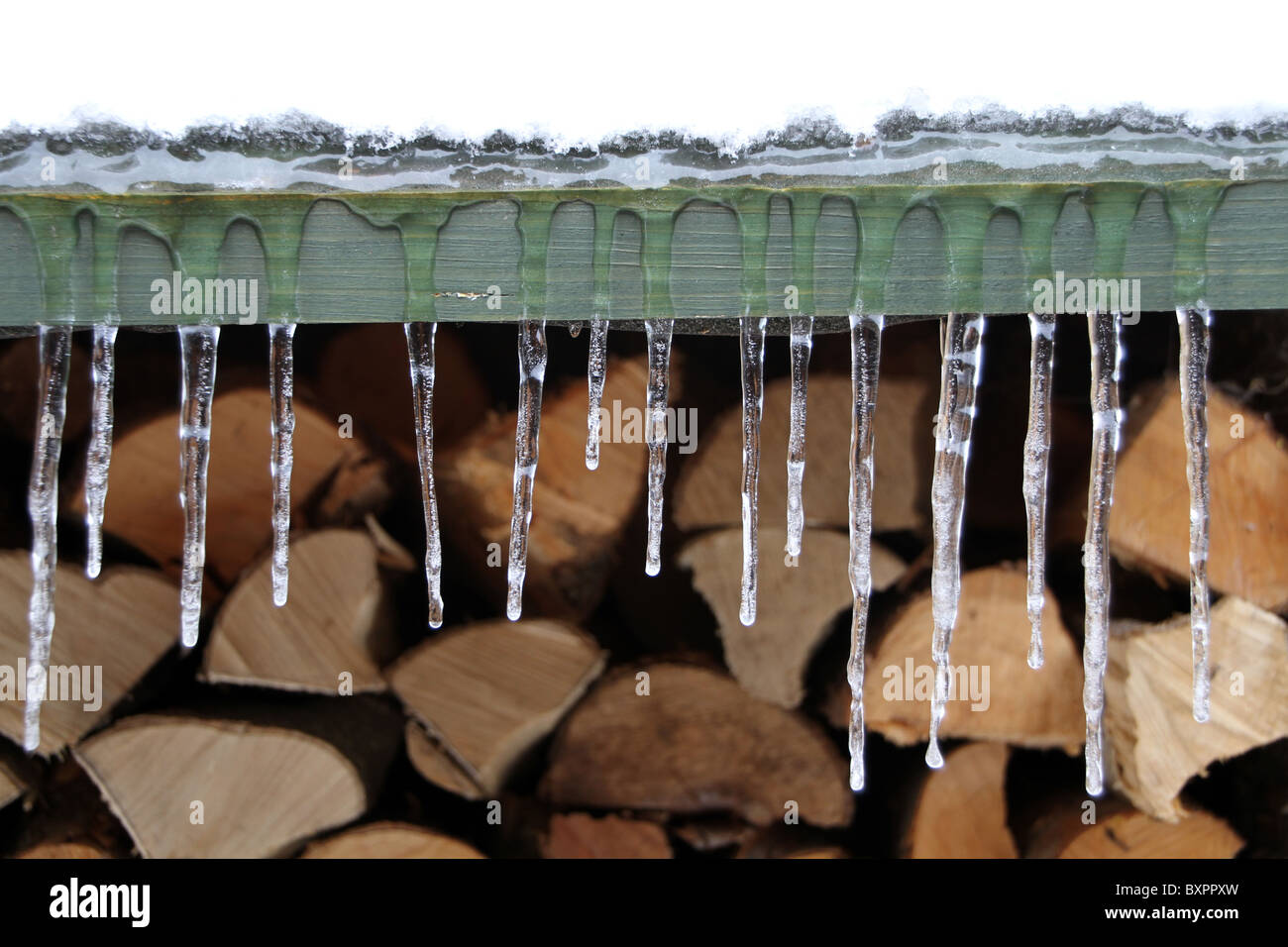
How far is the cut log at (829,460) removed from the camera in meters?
1.81

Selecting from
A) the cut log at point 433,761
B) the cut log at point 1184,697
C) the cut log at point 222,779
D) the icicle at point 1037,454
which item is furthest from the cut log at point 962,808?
the cut log at point 222,779

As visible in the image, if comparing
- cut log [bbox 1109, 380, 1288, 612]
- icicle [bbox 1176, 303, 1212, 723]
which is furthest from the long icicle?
cut log [bbox 1109, 380, 1288, 612]

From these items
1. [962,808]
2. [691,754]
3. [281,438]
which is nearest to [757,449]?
[691,754]

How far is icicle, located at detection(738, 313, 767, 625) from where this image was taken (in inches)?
57.6

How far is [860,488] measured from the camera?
4.97ft

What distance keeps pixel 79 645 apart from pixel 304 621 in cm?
45

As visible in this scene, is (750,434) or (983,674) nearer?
(750,434)

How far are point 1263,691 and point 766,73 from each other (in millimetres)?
1501

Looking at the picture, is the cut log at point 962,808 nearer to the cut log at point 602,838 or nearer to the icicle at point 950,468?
the icicle at point 950,468

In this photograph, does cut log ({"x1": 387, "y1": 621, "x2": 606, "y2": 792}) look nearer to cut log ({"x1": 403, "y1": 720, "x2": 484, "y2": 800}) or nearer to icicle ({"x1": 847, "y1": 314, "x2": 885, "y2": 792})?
cut log ({"x1": 403, "y1": 720, "x2": 484, "y2": 800})

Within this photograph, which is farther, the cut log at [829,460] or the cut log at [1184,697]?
the cut log at [829,460]

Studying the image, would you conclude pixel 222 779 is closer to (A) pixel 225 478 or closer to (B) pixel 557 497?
(A) pixel 225 478

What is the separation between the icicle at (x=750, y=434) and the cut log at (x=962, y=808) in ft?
2.03
